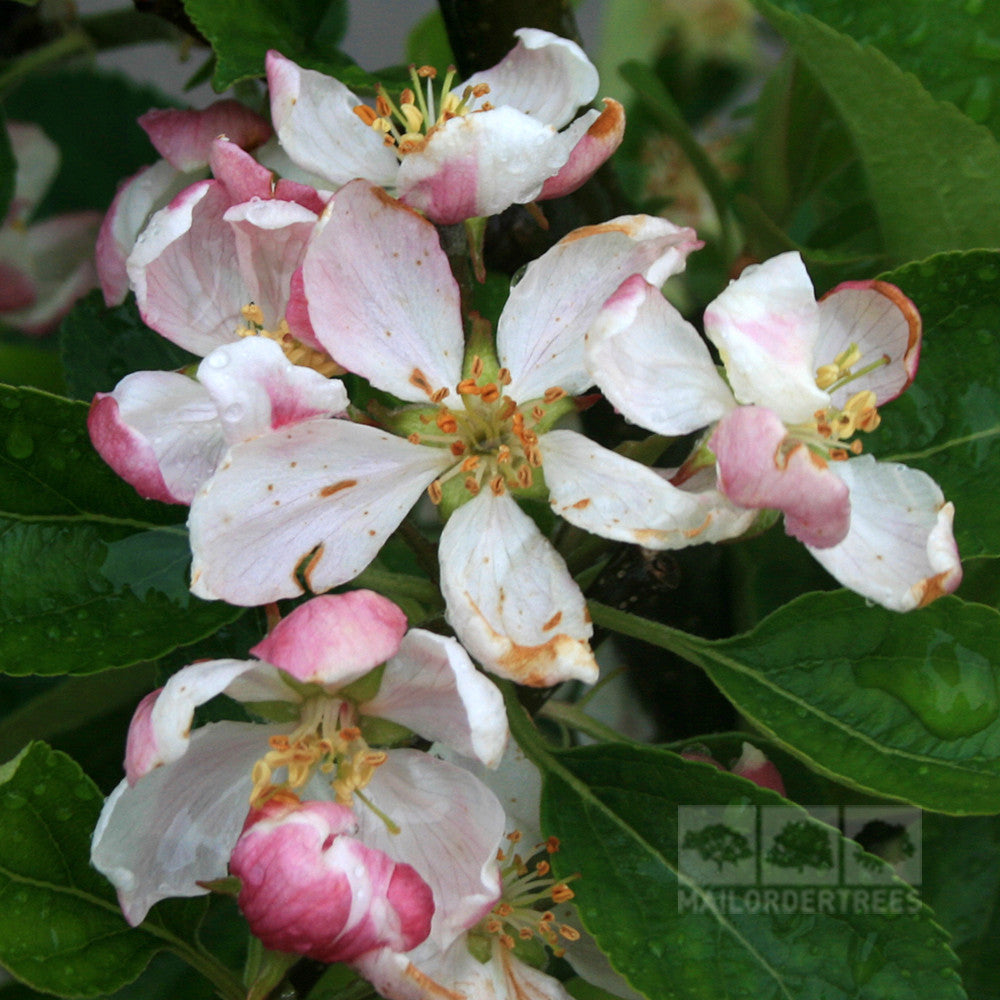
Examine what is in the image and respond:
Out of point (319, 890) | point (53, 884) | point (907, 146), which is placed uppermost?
point (907, 146)

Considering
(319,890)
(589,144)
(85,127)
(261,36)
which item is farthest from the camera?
(85,127)

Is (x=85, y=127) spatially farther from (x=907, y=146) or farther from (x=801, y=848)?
(x=801, y=848)

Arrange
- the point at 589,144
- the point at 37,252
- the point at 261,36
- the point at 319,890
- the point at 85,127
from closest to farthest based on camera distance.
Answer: the point at 319,890, the point at 589,144, the point at 261,36, the point at 37,252, the point at 85,127

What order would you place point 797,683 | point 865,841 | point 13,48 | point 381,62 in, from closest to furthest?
point 797,683 < point 865,841 < point 13,48 < point 381,62

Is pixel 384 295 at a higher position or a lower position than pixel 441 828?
higher

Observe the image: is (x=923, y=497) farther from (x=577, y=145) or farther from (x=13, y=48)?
(x=13, y=48)

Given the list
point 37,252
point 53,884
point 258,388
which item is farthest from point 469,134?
point 37,252

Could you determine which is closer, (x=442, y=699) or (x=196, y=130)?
(x=442, y=699)

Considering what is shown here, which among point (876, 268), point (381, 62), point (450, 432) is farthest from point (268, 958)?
point (381, 62)
